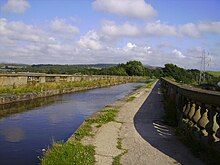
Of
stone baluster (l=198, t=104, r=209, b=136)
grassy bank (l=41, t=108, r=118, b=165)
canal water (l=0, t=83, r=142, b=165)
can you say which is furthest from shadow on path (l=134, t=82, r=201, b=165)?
canal water (l=0, t=83, r=142, b=165)

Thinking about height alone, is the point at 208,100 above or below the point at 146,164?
above

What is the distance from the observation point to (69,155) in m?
7.82

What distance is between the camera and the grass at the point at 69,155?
7.41 meters

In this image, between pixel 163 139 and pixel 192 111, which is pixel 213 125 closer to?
pixel 192 111

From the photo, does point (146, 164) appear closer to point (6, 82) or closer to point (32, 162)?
point (32, 162)

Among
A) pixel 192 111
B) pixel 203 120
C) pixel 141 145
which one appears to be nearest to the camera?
pixel 203 120

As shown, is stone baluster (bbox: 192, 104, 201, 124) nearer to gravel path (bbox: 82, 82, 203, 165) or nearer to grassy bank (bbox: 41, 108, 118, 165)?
gravel path (bbox: 82, 82, 203, 165)

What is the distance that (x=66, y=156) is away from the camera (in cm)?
778

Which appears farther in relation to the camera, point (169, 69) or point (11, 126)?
point (169, 69)

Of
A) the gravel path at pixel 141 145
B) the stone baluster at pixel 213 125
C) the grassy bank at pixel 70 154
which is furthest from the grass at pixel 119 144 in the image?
the stone baluster at pixel 213 125

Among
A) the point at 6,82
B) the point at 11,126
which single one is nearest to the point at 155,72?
the point at 6,82

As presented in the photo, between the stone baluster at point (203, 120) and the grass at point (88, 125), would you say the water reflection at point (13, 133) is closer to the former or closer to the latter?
the grass at point (88, 125)

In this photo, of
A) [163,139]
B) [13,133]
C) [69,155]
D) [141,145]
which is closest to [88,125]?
[13,133]

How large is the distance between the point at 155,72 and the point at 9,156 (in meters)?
180
